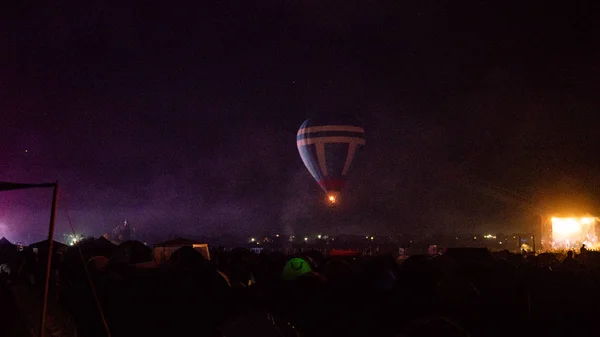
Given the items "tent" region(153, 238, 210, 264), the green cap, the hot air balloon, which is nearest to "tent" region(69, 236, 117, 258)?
"tent" region(153, 238, 210, 264)

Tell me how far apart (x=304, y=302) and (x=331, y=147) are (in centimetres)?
2599

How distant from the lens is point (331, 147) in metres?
42.0

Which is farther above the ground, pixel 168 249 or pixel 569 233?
pixel 569 233

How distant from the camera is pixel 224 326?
10.3 m

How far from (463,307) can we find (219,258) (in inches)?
616

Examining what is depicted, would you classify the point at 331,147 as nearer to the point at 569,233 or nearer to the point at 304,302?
the point at 304,302

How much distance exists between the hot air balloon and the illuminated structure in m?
27.7

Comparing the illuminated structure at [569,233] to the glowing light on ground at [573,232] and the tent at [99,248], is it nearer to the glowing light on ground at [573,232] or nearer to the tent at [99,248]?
the glowing light on ground at [573,232]

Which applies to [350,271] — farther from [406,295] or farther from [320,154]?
[320,154]

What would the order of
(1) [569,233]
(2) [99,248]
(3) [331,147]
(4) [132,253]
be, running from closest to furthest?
(4) [132,253]
(2) [99,248]
(3) [331,147]
(1) [569,233]

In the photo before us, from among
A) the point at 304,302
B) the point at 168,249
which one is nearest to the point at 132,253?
the point at 168,249

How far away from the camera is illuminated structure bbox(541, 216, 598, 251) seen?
57.0m

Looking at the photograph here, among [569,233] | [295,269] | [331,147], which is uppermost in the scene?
[331,147]

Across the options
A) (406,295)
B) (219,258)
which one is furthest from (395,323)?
(219,258)
